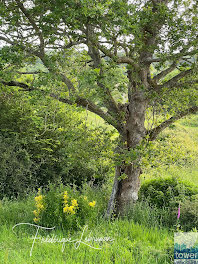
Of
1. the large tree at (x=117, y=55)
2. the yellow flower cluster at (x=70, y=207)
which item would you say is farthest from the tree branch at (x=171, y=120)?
the yellow flower cluster at (x=70, y=207)

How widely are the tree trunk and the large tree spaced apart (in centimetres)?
2

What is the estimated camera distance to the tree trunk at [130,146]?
6.34 meters

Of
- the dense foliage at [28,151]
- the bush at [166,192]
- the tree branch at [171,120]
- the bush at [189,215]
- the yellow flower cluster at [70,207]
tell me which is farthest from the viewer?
the dense foliage at [28,151]

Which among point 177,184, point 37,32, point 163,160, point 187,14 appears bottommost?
point 177,184

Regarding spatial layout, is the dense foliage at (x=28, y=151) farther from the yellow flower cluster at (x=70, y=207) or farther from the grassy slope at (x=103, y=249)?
the grassy slope at (x=103, y=249)

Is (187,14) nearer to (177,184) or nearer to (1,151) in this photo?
(177,184)

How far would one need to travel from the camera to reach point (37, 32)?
562 centimetres

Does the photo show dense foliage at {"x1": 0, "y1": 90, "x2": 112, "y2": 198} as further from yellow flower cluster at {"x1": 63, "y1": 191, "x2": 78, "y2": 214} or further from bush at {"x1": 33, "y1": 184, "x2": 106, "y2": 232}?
yellow flower cluster at {"x1": 63, "y1": 191, "x2": 78, "y2": 214}

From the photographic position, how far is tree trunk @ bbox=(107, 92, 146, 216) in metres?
6.34

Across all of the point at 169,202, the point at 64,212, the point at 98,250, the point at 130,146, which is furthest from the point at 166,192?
the point at 98,250

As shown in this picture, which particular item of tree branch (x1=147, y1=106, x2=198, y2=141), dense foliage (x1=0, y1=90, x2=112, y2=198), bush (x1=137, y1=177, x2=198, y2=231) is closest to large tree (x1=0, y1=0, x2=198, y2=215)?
tree branch (x1=147, y1=106, x2=198, y2=141)

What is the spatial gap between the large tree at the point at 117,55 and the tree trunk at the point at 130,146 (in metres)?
0.02

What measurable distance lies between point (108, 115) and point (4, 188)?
4546 mm

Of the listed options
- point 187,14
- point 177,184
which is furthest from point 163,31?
point 177,184
